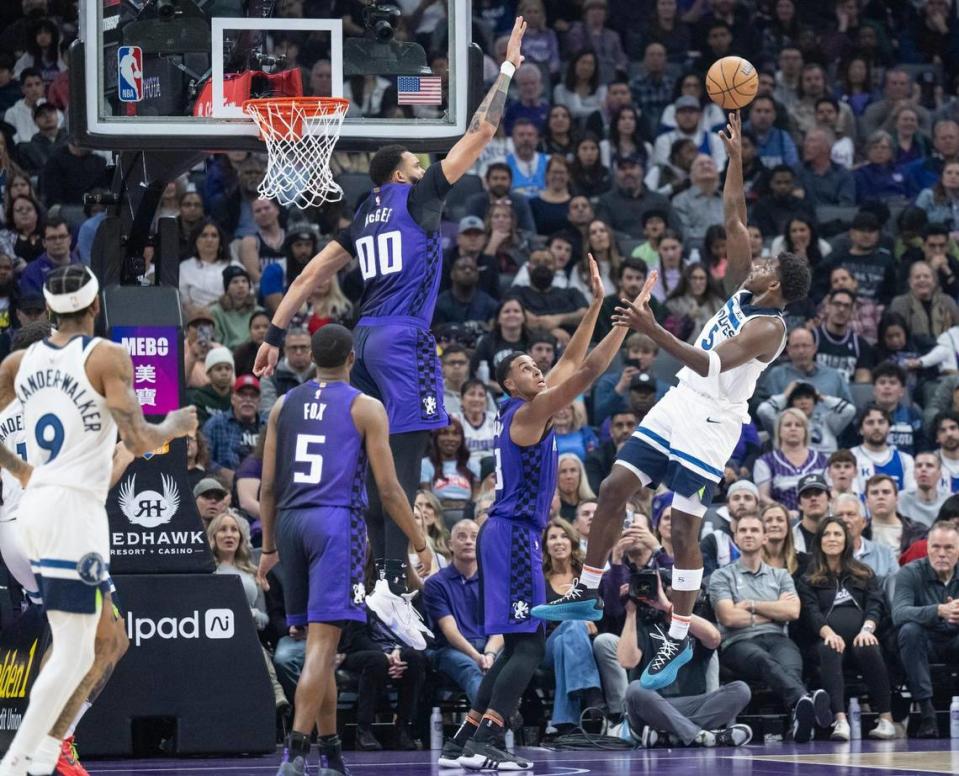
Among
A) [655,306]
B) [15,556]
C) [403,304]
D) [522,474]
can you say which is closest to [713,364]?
[522,474]

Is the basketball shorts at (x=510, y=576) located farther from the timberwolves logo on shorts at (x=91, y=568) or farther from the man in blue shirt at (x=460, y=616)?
the timberwolves logo on shorts at (x=91, y=568)

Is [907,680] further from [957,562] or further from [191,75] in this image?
[191,75]

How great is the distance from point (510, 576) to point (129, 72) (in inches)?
148

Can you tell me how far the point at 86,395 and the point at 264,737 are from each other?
3781mm

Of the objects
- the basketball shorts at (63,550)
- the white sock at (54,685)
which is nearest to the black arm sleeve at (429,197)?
the basketball shorts at (63,550)

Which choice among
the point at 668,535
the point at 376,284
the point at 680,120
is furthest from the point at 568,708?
the point at 680,120

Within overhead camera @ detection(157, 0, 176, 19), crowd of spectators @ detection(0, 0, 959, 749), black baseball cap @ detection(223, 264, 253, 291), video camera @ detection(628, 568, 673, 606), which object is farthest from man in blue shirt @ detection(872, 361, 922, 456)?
overhead camera @ detection(157, 0, 176, 19)

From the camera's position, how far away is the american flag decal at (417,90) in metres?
11.0

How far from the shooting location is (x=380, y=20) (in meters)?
11.1

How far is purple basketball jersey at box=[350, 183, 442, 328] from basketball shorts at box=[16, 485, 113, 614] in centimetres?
264

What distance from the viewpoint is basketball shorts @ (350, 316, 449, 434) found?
1017 centimetres

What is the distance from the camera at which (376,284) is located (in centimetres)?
1033

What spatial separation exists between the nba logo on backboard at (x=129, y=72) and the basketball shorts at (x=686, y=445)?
142 inches

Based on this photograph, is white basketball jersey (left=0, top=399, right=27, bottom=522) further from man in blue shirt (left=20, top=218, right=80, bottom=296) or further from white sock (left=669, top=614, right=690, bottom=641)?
man in blue shirt (left=20, top=218, right=80, bottom=296)
